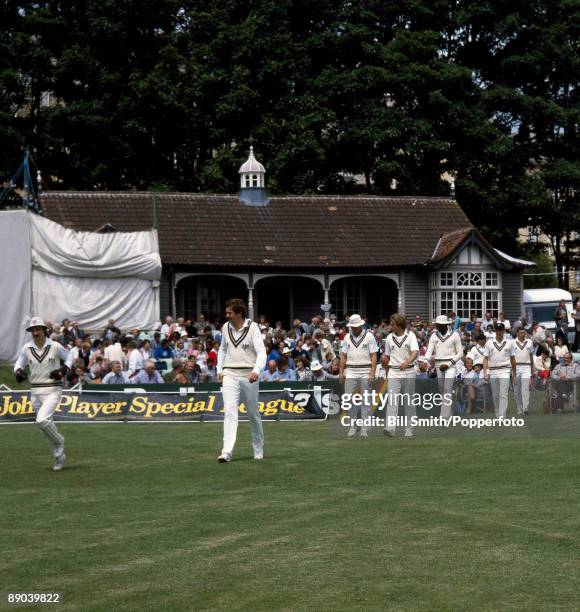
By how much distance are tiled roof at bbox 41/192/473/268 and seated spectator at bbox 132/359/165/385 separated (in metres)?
15.2

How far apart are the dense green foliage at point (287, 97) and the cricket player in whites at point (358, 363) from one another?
32279 mm

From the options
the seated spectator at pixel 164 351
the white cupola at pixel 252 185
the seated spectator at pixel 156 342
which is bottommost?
the seated spectator at pixel 164 351

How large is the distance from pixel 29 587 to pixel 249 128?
4611 cm

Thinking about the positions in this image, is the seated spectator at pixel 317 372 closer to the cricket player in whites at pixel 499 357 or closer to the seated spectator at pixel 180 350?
the seated spectator at pixel 180 350

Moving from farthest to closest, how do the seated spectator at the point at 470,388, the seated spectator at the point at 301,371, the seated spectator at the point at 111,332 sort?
the seated spectator at the point at 111,332, the seated spectator at the point at 301,371, the seated spectator at the point at 470,388

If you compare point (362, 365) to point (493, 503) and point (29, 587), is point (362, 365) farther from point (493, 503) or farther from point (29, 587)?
point (29, 587)

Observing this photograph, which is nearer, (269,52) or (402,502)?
(402,502)

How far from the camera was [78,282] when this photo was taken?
41.1 meters

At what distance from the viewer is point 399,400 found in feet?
70.0

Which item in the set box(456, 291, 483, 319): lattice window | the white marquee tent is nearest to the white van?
box(456, 291, 483, 319): lattice window

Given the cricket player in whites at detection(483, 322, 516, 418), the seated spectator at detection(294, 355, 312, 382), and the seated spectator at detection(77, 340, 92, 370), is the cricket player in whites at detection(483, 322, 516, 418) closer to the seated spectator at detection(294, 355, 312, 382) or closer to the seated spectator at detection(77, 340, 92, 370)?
the seated spectator at detection(294, 355, 312, 382)

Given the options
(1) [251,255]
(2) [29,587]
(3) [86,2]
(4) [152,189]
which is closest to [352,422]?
(2) [29,587]

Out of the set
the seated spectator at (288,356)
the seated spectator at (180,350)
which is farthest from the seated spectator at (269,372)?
the seated spectator at (180,350)

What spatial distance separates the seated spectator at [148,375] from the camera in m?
30.6
